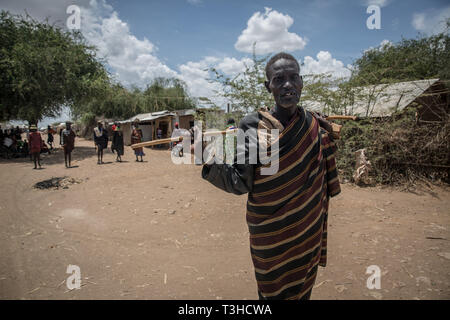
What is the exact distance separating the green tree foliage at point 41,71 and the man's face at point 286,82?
52.1ft

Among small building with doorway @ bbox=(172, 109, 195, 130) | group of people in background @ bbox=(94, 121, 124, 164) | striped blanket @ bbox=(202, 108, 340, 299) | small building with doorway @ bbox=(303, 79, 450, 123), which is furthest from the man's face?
small building with doorway @ bbox=(172, 109, 195, 130)

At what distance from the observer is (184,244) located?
12.9 feet

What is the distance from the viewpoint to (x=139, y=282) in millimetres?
2953

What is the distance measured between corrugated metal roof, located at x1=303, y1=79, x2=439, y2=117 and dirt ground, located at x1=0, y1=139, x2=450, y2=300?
8.63 ft

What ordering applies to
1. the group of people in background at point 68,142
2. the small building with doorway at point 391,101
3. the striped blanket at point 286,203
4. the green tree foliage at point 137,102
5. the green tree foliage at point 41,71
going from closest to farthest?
the striped blanket at point 286,203 → the small building with doorway at point 391,101 → the group of people in background at point 68,142 → the green tree foliage at point 41,71 → the green tree foliage at point 137,102

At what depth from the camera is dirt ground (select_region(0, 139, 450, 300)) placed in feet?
9.23

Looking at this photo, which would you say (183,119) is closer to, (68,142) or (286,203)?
(68,142)

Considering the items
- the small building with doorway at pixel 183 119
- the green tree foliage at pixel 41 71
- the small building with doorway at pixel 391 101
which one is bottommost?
the small building with doorway at pixel 391 101

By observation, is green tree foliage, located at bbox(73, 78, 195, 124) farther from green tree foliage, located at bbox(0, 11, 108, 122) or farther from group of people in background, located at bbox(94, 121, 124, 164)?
group of people in background, located at bbox(94, 121, 124, 164)

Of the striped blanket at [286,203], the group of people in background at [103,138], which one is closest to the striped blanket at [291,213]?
the striped blanket at [286,203]

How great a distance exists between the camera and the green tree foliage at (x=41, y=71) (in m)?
13.3

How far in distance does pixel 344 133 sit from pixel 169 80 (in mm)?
23113

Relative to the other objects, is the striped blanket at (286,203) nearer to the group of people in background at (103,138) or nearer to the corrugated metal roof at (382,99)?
the corrugated metal roof at (382,99)

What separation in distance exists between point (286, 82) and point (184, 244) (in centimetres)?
319
